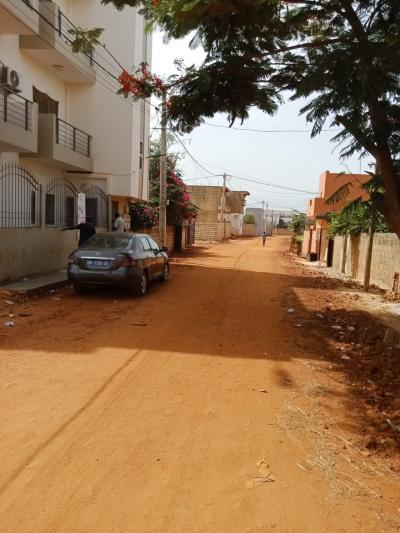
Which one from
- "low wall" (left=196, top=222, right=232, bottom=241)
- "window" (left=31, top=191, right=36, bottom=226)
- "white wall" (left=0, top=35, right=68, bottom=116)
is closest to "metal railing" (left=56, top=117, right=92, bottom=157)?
"white wall" (left=0, top=35, right=68, bottom=116)

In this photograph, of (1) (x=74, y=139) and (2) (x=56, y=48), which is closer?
(2) (x=56, y=48)

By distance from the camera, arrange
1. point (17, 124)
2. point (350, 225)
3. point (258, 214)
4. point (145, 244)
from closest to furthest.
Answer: point (145, 244), point (17, 124), point (350, 225), point (258, 214)

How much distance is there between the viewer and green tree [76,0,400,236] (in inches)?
208

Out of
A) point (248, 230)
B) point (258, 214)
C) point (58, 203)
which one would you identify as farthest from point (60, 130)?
point (258, 214)

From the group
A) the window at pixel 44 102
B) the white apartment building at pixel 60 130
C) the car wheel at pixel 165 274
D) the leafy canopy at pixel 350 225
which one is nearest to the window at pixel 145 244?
the car wheel at pixel 165 274

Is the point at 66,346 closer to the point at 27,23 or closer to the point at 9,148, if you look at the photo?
the point at 9,148

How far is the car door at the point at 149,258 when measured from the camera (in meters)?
11.7

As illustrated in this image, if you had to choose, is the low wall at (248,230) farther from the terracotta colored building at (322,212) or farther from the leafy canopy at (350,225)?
the leafy canopy at (350,225)

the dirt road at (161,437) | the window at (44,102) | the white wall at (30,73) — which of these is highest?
the white wall at (30,73)

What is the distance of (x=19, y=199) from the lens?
14.0 meters

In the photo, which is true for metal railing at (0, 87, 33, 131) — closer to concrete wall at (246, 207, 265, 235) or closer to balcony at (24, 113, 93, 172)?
balcony at (24, 113, 93, 172)

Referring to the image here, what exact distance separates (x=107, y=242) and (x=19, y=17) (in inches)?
265

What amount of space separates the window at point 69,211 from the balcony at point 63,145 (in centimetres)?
119

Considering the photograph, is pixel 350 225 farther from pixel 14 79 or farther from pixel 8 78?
pixel 8 78
